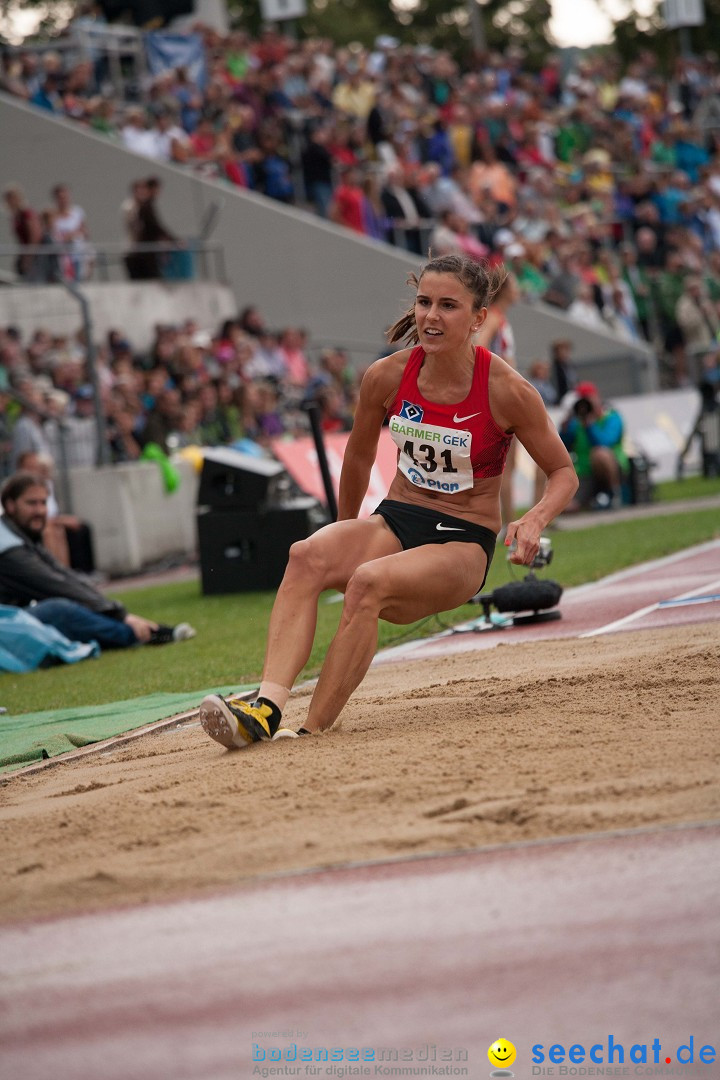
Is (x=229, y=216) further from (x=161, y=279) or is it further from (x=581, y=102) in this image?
(x=581, y=102)

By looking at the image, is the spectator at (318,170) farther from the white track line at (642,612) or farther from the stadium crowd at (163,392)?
the white track line at (642,612)

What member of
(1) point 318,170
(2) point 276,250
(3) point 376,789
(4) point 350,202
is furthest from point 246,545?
(1) point 318,170

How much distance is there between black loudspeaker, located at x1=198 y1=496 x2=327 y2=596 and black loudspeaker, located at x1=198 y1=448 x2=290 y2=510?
10 cm

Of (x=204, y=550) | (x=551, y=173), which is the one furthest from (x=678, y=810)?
(x=551, y=173)

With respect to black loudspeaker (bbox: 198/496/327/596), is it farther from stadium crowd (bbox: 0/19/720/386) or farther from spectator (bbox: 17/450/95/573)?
stadium crowd (bbox: 0/19/720/386)

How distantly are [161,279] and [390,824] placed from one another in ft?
60.7

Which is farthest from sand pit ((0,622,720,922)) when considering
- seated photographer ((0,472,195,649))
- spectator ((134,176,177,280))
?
spectator ((134,176,177,280))

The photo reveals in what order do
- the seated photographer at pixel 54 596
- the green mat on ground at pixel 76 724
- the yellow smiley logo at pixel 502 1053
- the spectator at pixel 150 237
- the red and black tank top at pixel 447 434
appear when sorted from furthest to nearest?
1. the spectator at pixel 150 237
2. the seated photographer at pixel 54 596
3. the green mat on ground at pixel 76 724
4. the red and black tank top at pixel 447 434
5. the yellow smiley logo at pixel 502 1053

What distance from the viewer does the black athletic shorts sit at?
6.29 m

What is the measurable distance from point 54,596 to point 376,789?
22.3 feet

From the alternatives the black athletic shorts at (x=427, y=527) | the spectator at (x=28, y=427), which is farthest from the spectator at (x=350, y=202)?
the black athletic shorts at (x=427, y=527)

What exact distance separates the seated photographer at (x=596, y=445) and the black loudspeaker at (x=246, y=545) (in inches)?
228

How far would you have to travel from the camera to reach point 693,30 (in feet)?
153

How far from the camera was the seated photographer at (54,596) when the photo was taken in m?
11.1
